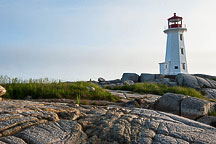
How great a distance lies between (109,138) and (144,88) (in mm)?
13626

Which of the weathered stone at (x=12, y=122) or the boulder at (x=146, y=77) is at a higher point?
the boulder at (x=146, y=77)

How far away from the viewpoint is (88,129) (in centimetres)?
409

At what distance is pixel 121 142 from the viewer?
3812 millimetres

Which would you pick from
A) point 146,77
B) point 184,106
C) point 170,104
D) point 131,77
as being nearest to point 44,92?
point 170,104

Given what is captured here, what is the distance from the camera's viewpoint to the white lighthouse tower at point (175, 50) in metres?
34.7

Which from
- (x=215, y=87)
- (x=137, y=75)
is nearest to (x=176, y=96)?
(x=215, y=87)

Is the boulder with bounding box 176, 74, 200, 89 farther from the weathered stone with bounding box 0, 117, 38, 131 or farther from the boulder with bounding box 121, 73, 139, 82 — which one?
the weathered stone with bounding box 0, 117, 38, 131

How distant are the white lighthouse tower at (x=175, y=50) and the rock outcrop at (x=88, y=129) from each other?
102 feet

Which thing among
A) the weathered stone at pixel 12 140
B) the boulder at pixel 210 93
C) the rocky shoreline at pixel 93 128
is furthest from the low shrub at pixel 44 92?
the boulder at pixel 210 93

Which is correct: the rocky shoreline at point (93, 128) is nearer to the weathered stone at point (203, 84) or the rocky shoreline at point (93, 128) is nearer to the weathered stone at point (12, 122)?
the weathered stone at point (12, 122)

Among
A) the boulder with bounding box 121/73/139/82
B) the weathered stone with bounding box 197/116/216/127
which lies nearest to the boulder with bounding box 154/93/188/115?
the weathered stone with bounding box 197/116/216/127

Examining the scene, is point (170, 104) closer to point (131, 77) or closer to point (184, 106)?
point (184, 106)

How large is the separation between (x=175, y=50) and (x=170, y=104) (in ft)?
88.8

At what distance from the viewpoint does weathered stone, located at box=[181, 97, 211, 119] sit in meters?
9.13
